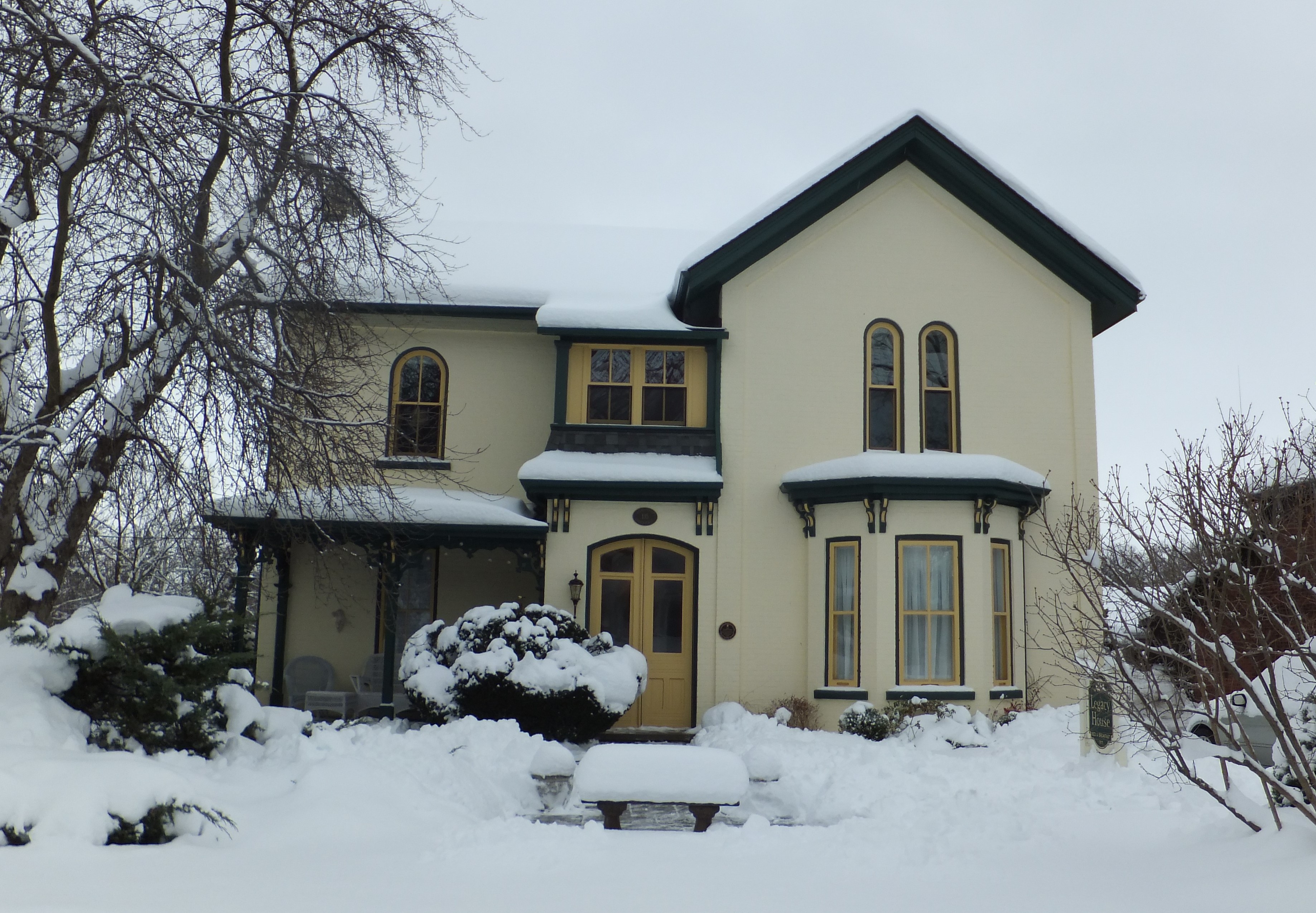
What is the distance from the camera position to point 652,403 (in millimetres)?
16219

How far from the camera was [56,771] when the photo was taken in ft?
22.5

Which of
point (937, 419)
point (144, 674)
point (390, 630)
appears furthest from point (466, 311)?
point (144, 674)

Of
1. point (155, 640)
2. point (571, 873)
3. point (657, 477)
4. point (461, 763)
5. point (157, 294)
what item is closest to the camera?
point (571, 873)

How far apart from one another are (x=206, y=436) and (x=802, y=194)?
9389 millimetres

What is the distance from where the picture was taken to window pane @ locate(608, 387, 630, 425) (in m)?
16.1

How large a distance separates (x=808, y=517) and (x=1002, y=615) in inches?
118

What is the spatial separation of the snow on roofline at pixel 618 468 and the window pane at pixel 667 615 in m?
1.63

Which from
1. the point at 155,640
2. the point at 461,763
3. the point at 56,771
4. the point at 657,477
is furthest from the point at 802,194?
the point at 56,771

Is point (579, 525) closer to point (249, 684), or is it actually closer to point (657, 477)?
point (657, 477)

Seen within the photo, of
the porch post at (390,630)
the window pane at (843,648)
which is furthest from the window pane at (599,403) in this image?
the window pane at (843,648)

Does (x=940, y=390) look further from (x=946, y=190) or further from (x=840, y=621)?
(x=840, y=621)

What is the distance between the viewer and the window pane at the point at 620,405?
1609cm

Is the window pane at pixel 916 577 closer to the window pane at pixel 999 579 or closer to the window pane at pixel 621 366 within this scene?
the window pane at pixel 999 579

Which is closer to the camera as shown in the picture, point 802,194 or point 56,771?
point 56,771
